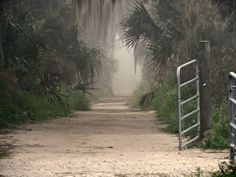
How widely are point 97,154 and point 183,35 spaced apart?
985 centimetres

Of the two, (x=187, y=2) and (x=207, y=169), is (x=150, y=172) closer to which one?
(x=207, y=169)

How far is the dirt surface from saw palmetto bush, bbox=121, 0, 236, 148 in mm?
1956

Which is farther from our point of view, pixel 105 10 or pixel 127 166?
pixel 105 10

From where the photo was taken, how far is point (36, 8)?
2064cm

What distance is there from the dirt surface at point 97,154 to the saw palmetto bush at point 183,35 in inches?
77.0

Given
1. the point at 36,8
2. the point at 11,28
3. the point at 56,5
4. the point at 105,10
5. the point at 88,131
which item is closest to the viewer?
the point at 88,131

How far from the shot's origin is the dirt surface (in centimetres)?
561

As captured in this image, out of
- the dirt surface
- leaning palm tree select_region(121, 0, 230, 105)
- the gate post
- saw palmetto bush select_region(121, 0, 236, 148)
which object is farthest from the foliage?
leaning palm tree select_region(121, 0, 230, 105)

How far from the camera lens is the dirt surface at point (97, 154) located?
561cm

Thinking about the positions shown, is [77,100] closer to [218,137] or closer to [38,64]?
[38,64]

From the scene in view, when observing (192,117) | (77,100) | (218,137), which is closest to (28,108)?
(192,117)

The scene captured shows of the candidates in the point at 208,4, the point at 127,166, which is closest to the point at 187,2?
the point at 208,4

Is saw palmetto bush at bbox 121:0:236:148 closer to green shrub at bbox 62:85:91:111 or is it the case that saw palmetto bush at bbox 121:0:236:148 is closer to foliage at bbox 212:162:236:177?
green shrub at bbox 62:85:91:111

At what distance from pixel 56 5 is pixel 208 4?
25.4 ft
